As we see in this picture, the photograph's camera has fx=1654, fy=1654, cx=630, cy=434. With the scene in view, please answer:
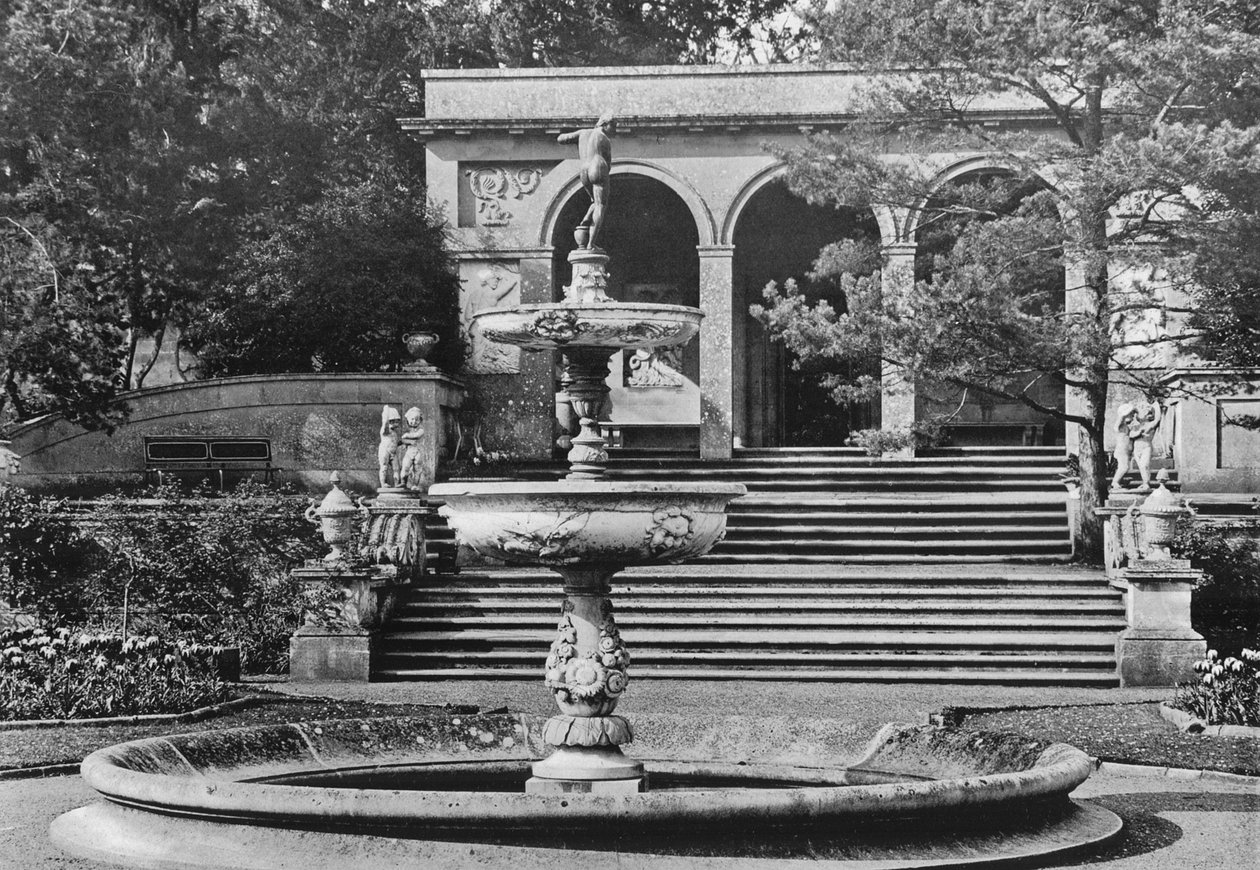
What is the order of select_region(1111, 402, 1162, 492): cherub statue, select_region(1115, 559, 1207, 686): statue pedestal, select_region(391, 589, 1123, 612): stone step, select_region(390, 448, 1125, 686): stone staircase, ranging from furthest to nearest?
1. select_region(1111, 402, 1162, 492): cherub statue
2. select_region(391, 589, 1123, 612): stone step
3. select_region(390, 448, 1125, 686): stone staircase
4. select_region(1115, 559, 1207, 686): statue pedestal

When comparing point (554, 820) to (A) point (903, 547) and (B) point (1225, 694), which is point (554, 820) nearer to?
(B) point (1225, 694)

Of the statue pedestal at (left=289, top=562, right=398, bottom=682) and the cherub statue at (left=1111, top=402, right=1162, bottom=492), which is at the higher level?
the cherub statue at (left=1111, top=402, right=1162, bottom=492)

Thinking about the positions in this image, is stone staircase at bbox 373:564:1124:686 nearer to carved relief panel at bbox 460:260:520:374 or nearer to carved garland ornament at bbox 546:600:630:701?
carved garland ornament at bbox 546:600:630:701

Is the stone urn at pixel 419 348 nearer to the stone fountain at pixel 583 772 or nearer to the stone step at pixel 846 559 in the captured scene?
the stone step at pixel 846 559

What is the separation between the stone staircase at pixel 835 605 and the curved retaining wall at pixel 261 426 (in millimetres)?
2856

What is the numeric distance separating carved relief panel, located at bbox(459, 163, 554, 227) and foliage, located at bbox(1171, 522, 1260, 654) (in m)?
10.6

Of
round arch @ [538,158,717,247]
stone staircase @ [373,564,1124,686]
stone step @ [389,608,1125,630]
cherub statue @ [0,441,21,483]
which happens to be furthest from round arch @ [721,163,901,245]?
cherub statue @ [0,441,21,483]

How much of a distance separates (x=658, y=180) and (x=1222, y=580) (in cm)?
1019

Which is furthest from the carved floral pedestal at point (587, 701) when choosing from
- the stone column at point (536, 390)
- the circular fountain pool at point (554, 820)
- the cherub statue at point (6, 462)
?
the stone column at point (536, 390)

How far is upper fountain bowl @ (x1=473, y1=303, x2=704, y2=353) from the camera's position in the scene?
966 centimetres

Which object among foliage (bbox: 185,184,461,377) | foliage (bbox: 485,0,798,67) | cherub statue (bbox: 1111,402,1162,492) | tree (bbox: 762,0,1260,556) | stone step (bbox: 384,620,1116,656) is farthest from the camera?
foliage (bbox: 485,0,798,67)

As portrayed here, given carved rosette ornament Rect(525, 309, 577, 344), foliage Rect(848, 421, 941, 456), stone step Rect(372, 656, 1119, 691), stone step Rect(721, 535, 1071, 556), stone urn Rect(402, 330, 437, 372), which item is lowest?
stone step Rect(372, 656, 1119, 691)

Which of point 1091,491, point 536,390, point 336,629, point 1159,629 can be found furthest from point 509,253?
point 1159,629

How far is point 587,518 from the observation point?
25.5 ft
